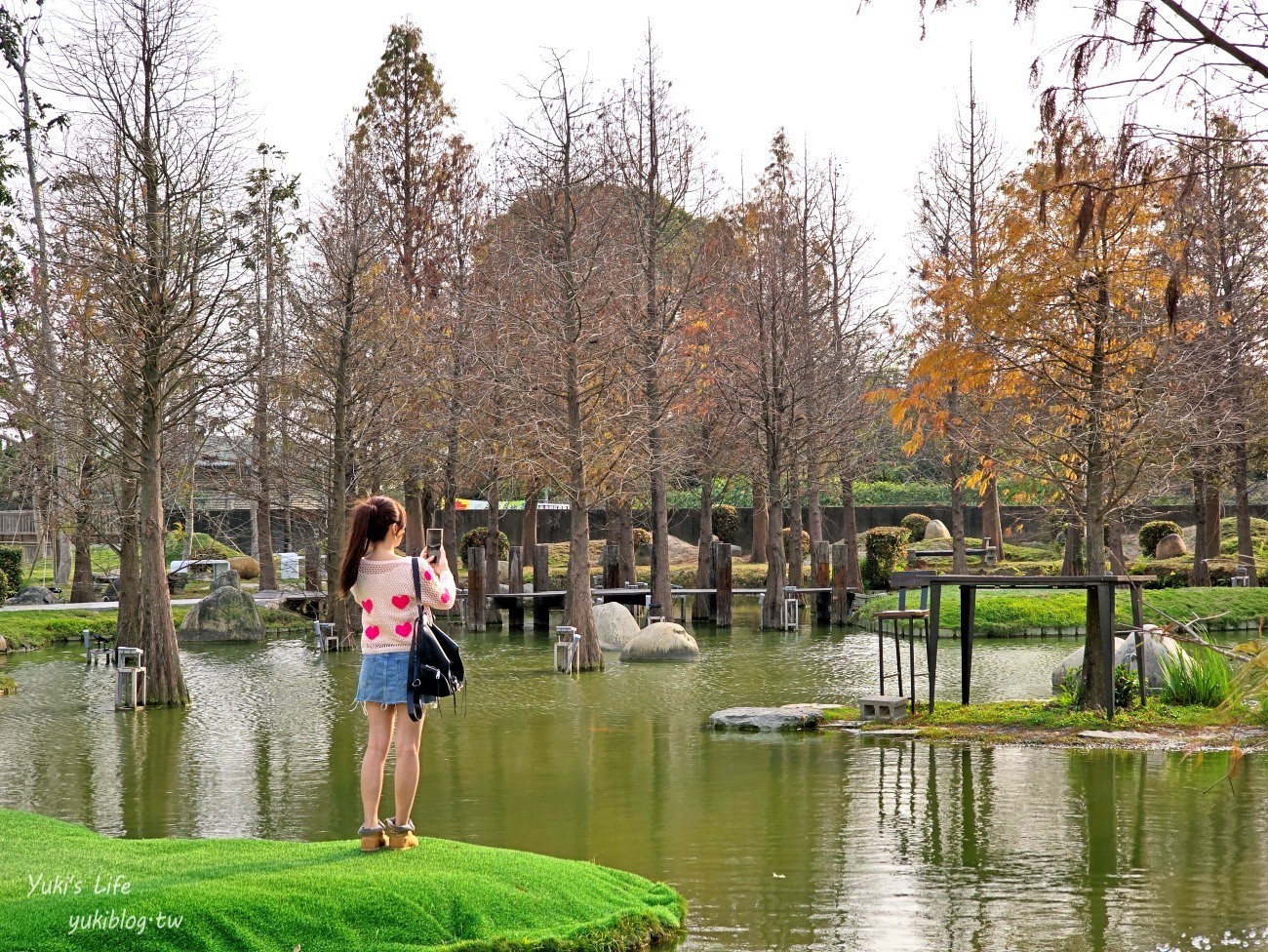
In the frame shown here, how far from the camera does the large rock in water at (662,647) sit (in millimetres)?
19406

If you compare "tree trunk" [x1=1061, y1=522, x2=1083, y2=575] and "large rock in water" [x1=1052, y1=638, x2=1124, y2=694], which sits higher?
"tree trunk" [x1=1061, y1=522, x2=1083, y2=575]

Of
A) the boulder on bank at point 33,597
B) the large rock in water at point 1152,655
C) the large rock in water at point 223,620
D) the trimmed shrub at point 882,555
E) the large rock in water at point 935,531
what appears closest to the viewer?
the large rock in water at point 1152,655

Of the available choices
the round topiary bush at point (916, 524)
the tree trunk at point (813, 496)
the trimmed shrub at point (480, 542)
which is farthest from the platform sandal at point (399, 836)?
the round topiary bush at point (916, 524)

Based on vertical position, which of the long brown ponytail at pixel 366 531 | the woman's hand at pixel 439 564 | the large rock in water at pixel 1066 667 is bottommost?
the large rock in water at pixel 1066 667

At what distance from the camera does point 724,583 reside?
25.8m

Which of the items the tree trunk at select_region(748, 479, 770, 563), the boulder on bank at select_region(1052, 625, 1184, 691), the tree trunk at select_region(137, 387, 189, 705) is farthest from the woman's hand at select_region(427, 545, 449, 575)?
the tree trunk at select_region(748, 479, 770, 563)

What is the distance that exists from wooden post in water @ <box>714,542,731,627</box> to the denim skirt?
64.7 ft

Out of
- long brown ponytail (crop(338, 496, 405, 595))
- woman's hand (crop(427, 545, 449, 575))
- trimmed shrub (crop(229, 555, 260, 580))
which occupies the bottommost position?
trimmed shrub (crop(229, 555, 260, 580))

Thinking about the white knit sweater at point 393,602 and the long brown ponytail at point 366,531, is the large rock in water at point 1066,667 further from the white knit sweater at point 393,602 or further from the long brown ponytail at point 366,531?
the long brown ponytail at point 366,531

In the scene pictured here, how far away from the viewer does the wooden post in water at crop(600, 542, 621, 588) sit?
26.8 meters

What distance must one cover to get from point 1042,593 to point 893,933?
69.1 feet

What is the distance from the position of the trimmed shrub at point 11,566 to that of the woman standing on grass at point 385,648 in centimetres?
2203

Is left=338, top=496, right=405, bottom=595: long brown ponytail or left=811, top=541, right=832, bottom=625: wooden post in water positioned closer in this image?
left=338, top=496, right=405, bottom=595: long brown ponytail

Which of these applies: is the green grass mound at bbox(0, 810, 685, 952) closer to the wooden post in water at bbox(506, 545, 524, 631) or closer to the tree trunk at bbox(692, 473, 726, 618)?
the wooden post in water at bbox(506, 545, 524, 631)
